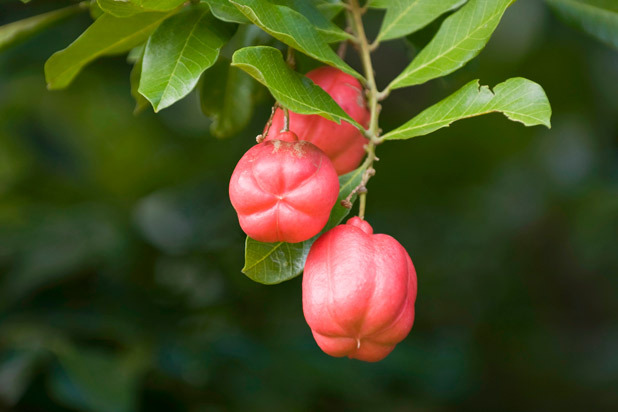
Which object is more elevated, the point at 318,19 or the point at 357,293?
the point at 318,19

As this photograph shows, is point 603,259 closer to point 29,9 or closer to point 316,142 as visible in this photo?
point 316,142

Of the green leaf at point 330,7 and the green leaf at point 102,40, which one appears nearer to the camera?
the green leaf at point 102,40

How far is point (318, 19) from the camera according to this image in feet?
3.72

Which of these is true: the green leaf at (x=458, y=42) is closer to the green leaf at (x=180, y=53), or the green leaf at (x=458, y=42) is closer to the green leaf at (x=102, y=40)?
the green leaf at (x=180, y=53)

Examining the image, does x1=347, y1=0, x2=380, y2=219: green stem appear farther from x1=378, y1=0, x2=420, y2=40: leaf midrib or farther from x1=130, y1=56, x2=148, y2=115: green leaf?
x1=130, y1=56, x2=148, y2=115: green leaf

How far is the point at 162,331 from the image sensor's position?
219cm

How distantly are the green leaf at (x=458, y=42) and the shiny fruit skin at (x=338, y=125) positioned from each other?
71 millimetres

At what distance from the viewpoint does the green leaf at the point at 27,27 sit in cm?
132

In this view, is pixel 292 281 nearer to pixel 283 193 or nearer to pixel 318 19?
pixel 318 19

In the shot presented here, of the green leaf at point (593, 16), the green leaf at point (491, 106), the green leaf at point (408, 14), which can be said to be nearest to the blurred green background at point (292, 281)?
the green leaf at point (593, 16)

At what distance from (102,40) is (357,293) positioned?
592mm

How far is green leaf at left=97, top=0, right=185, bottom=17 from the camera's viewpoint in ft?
3.21

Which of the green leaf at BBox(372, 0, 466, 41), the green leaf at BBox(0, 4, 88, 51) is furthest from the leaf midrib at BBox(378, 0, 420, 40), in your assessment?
the green leaf at BBox(0, 4, 88, 51)

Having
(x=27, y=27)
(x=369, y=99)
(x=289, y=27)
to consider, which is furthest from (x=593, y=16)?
(x=27, y=27)
